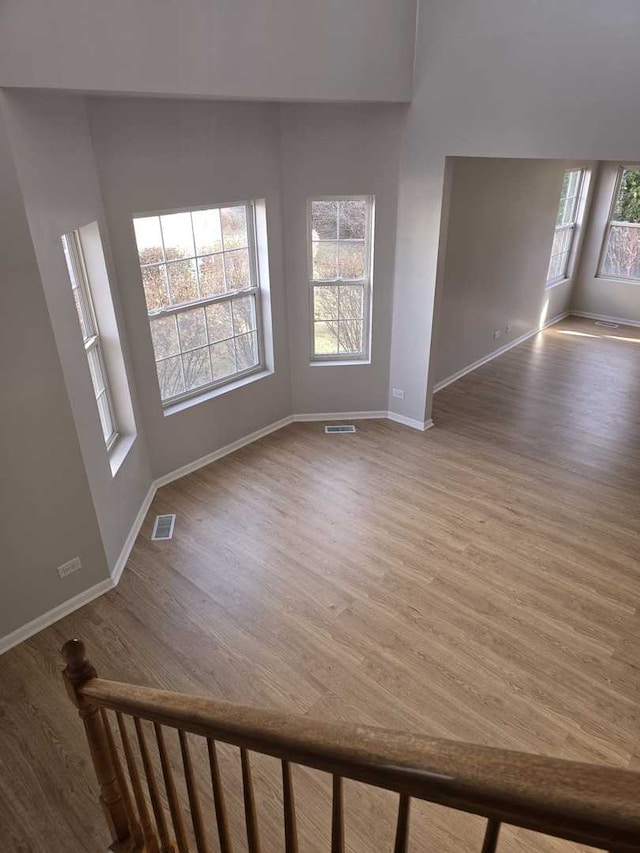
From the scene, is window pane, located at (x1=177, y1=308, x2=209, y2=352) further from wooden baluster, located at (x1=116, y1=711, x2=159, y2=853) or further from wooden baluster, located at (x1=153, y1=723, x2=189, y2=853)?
wooden baluster, located at (x1=153, y1=723, x2=189, y2=853)

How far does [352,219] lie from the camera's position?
5.09 metres

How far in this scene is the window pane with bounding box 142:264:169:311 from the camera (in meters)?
4.24

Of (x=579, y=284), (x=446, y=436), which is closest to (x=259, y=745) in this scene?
(x=446, y=436)

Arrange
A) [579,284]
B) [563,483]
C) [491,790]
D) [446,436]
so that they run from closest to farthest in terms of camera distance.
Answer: [491,790] < [563,483] < [446,436] < [579,284]

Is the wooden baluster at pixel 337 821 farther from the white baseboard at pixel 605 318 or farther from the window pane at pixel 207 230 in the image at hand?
the white baseboard at pixel 605 318

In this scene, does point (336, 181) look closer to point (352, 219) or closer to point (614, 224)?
point (352, 219)

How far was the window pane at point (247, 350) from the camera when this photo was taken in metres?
5.18

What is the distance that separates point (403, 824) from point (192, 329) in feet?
14.2

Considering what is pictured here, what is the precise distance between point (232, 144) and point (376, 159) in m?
1.28

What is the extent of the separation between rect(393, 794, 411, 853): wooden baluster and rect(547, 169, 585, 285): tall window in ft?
28.0

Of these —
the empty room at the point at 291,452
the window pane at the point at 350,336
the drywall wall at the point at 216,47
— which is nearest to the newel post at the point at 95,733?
the empty room at the point at 291,452

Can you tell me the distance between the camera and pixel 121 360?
4039mm

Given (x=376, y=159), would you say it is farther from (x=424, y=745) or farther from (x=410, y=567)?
(x=424, y=745)

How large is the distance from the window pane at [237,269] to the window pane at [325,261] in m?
0.66
